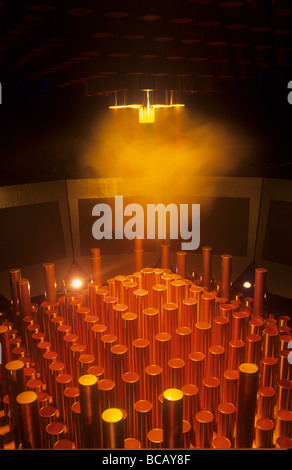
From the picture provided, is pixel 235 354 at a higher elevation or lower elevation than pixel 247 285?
higher

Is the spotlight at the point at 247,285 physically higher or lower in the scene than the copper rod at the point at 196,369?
lower

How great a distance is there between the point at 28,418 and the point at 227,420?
1.91ft

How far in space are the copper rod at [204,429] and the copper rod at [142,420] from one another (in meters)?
0.14

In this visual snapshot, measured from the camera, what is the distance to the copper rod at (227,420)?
118cm

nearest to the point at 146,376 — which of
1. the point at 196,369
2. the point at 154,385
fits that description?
the point at 154,385

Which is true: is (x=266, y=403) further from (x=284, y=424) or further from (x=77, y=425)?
(x=77, y=425)

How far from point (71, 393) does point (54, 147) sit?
217cm

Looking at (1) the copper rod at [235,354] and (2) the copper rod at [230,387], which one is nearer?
(2) the copper rod at [230,387]

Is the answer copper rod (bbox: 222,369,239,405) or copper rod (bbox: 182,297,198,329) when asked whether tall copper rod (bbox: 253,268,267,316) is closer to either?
copper rod (bbox: 182,297,198,329)

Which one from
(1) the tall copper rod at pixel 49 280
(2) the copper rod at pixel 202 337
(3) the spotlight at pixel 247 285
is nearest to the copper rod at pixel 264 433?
(2) the copper rod at pixel 202 337

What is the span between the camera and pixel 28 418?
41.5 inches

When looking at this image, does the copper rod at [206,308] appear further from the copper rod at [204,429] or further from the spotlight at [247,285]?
the spotlight at [247,285]

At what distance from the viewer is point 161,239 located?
10.1 feet

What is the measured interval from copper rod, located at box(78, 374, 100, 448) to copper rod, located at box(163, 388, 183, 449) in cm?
20
